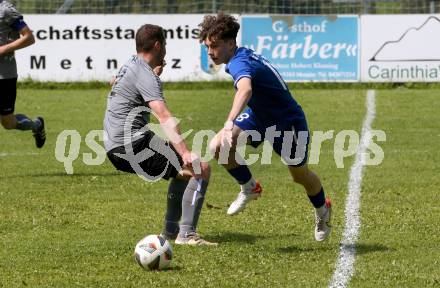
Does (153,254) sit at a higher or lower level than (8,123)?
lower

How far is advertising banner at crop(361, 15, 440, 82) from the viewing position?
2048cm

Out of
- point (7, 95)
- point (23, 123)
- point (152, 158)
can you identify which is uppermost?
point (7, 95)

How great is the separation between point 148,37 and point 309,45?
13379 mm

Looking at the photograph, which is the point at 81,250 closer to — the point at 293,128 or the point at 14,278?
the point at 14,278

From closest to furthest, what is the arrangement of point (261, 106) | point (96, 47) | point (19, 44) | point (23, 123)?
point (261, 106) < point (19, 44) < point (23, 123) < point (96, 47)

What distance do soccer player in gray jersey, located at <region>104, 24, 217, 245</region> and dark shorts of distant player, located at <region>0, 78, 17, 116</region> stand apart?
431 cm

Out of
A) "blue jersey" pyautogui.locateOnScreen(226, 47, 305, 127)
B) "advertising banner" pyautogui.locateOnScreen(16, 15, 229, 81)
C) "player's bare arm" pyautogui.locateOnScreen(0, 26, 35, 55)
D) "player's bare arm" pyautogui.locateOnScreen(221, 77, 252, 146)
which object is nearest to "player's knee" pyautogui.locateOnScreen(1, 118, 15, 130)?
"player's bare arm" pyautogui.locateOnScreen(0, 26, 35, 55)

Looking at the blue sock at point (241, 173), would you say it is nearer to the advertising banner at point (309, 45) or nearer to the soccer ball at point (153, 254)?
the soccer ball at point (153, 254)

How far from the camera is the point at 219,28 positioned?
7668 millimetres

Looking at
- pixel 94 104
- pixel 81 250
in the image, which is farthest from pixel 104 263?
pixel 94 104

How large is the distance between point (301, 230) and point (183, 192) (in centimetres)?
117

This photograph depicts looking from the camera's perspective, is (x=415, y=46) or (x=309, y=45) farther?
(x=309, y=45)

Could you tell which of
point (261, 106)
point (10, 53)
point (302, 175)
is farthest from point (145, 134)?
point (10, 53)

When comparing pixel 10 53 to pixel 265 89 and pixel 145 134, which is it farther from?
pixel 265 89
